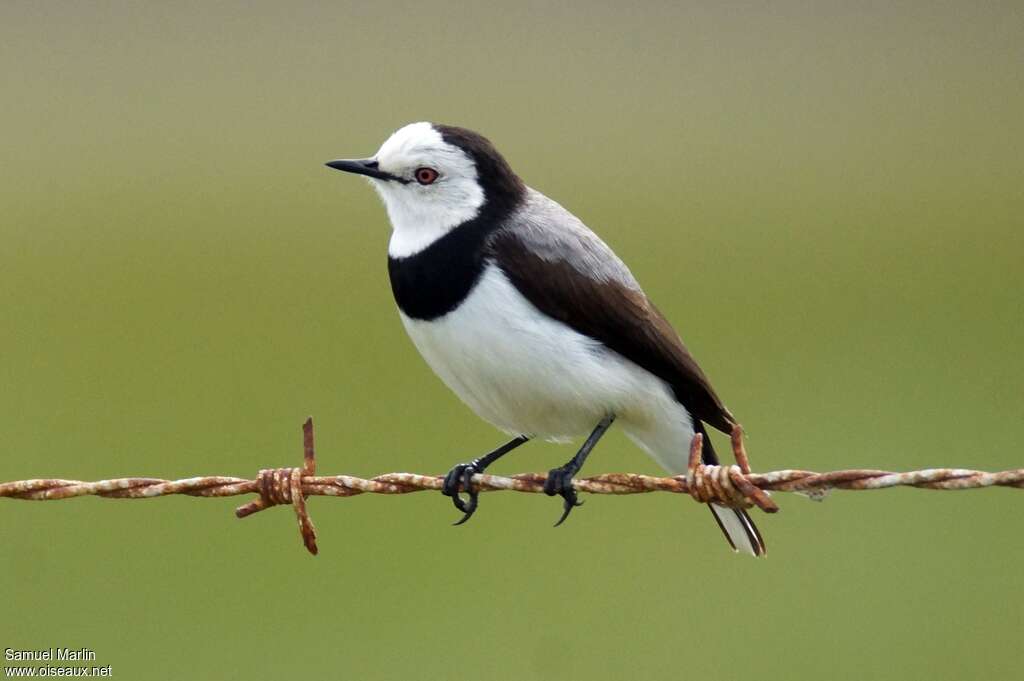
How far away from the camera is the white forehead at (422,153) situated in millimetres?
6629

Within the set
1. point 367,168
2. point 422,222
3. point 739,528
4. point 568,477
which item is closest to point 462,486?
point 568,477

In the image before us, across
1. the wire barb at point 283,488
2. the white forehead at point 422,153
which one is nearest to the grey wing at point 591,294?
the white forehead at point 422,153

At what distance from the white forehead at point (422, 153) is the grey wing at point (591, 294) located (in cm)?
33

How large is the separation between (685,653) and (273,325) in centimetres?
521

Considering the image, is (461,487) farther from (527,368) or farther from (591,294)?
(591,294)

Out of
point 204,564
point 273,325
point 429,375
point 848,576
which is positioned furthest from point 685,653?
point 273,325

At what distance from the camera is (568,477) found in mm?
6227

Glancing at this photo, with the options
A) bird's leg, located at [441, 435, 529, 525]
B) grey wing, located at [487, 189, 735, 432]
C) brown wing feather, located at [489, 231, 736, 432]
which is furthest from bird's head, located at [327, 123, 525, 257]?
bird's leg, located at [441, 435, 529, 525]

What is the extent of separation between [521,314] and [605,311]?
34cm

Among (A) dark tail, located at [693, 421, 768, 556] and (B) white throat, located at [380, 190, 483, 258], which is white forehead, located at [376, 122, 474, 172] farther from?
(A) dark tail, located at [693, 421, 768, 556]

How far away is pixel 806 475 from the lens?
487cm

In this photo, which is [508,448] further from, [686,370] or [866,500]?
[866,500]

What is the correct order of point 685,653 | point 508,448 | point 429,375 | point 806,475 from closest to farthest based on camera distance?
point 806,475, point 508,448, point 685,653, point 429,375

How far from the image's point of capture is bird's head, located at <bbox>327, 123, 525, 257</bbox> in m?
6.51
